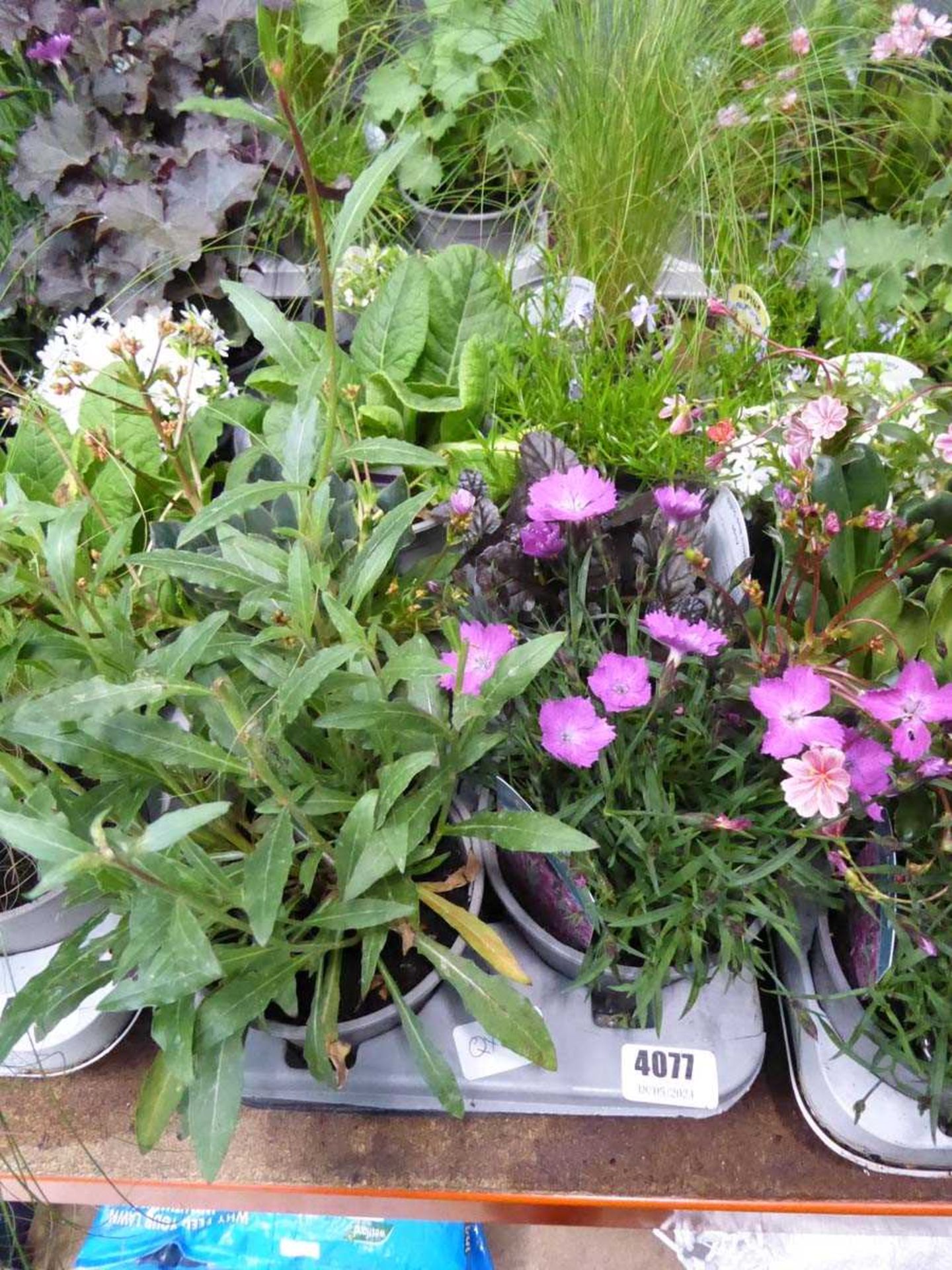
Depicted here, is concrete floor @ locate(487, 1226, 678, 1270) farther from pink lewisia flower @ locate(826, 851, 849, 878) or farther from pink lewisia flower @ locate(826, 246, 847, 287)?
pink lewisia flower @ locate(826, 246, 847, 287)

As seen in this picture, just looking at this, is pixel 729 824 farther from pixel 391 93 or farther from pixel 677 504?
pixel 391 93

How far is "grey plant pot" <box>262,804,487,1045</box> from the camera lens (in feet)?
2.03

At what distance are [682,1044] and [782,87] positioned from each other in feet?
3.58

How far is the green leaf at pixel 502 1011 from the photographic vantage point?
23.0 inches

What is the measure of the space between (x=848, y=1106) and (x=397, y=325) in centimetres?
81

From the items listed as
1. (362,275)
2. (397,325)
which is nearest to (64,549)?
(397,325)

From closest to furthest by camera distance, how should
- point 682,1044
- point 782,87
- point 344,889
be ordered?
point 344,889, point 682,1044, point 782,87

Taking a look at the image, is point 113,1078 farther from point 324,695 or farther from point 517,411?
point 517,411

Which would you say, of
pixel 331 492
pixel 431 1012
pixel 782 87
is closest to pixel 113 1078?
pixel 431 1012

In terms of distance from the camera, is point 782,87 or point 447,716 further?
point 782,87

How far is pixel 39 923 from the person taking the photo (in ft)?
2.32

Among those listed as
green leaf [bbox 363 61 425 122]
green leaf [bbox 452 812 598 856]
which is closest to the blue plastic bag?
green leaf [bbox 452 812 598 856]

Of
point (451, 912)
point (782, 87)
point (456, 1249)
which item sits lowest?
point (456, 1249)

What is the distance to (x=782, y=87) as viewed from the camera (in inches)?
43.7
